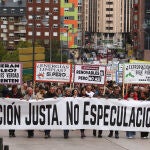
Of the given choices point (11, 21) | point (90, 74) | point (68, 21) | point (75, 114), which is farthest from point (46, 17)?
point (75, 114)

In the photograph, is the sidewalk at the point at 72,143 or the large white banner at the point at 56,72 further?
the large white banner at the point at 56,72

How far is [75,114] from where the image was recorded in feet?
59.0

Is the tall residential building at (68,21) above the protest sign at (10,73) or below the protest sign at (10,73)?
above

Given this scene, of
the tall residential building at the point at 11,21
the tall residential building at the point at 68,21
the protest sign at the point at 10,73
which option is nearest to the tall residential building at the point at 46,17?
the tall residential building at the point at 68,21

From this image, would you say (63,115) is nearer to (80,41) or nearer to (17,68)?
(17,68)

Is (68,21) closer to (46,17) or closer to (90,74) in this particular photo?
(46,17)

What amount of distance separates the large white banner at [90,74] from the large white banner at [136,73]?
133 centimetres

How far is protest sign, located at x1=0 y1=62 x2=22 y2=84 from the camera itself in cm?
1895

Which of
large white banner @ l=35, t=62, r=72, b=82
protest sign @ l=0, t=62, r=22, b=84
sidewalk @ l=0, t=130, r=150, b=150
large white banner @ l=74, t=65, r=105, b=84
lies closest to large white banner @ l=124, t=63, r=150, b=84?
large white banner @ l=74, t=65, r=105, b=84

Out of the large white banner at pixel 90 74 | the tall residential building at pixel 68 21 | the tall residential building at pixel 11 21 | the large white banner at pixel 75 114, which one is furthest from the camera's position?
the tall residential building at pixel 11 21

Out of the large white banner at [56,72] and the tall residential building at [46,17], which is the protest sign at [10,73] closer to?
the large white banner at [56,72]

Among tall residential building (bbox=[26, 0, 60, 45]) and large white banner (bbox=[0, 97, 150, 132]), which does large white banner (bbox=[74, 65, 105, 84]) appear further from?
tall residential building (bbox=[26, 0, 60, 45])

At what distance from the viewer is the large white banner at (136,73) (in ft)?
69.2

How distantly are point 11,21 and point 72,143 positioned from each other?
385 ft
